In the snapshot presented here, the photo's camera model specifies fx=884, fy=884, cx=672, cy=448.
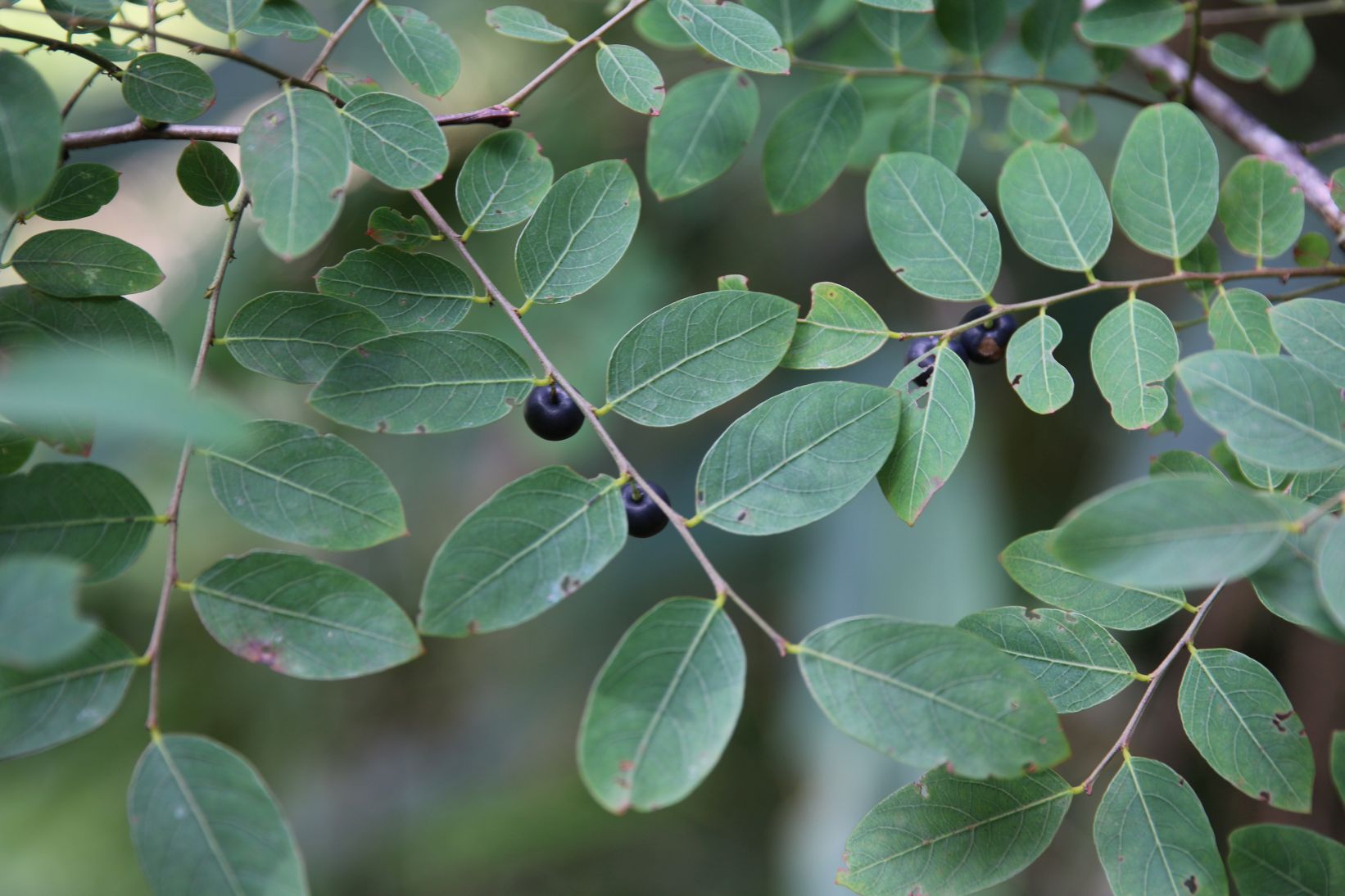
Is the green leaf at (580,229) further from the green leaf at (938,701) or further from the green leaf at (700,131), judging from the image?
the green leaf at (938,701)

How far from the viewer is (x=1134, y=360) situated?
647mm

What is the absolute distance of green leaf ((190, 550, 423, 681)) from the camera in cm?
49

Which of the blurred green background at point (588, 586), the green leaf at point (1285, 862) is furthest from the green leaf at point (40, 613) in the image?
the blurred green background at point (588, 586)

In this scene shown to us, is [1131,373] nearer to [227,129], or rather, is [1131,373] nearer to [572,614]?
[227,129]

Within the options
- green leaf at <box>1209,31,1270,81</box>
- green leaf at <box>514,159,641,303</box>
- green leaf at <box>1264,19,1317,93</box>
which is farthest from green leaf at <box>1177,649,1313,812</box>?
green leaf at <box>1264,19,1317,93</box>

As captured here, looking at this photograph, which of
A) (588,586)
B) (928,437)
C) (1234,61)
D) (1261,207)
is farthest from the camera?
(588,586)

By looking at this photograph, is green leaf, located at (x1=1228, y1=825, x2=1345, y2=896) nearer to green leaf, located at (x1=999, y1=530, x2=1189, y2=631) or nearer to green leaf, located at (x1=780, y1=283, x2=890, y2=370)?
green leaf, located at (x1=999, y1=530, x2=1189, y2=631)

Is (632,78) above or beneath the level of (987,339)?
above

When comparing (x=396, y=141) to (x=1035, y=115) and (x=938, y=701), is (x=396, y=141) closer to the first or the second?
(x=938, y=701)

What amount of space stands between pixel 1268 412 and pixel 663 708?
374 mm

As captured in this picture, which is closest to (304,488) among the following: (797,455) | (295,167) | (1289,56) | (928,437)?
(295,167)

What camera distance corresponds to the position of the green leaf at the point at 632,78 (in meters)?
0.67

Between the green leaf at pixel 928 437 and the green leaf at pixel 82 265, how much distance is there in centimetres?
52

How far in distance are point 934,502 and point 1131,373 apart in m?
1.34
